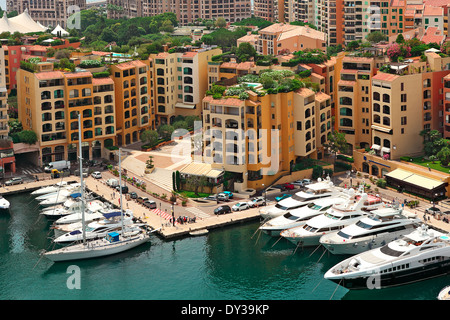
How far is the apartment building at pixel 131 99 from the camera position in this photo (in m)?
129

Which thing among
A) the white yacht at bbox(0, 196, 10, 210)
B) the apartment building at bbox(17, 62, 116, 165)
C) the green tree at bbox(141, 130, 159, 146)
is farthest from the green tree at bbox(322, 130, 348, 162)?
the white yacht at bbox(0, 196, 10, 210)

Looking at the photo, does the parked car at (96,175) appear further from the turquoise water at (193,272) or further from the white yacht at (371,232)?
the white yacht at (371,232)

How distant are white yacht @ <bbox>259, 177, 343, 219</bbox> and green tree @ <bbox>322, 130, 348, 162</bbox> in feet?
47.4

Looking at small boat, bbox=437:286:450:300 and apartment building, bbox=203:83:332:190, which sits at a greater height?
apartment building, bbox=203:83:332:190

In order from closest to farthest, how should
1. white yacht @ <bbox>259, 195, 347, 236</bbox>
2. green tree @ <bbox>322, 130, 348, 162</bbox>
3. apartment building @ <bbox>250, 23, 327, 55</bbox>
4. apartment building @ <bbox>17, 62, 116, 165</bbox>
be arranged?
white yacht @ <bbox>259, 195, 347, 236</bbox> → green tree @ <bbox>322, 130, 348, 162</bbox> → apartment building @ <bbox>17, 62, 116, 165</bbox> → apartment building @ <bbox>250, 23, 327, 55</bbox>

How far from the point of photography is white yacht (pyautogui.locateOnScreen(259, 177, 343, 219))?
100312 mm

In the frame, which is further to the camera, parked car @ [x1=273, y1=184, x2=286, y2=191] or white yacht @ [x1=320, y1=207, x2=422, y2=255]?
parked car @ [x1=273, y1=184, x2=286, y2=191]

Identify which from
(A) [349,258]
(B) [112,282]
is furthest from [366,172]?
(B) [112,282]

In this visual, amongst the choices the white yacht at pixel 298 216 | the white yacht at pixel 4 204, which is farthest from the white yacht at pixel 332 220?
the white yacht at pixel 4 204

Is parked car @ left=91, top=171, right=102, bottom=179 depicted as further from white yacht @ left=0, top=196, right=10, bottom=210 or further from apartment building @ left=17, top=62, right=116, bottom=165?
white yacht @ left=0, top=196, right=10, bottom=210

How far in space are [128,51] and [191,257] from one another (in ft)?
227

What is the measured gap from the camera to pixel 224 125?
109m

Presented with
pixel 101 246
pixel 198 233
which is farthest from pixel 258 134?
pixel 101 246

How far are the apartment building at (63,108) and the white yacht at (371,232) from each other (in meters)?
46.5
